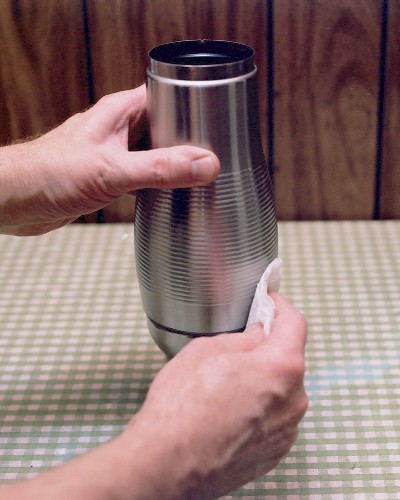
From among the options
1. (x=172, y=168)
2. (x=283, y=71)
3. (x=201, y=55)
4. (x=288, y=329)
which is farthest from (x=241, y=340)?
(x=283, y=71)

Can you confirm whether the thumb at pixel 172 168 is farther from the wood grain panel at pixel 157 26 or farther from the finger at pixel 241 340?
the wood grain panel at pixel 157 26

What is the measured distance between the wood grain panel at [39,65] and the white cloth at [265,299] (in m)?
0.55

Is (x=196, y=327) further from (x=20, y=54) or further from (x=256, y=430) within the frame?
(x=20, y=54)

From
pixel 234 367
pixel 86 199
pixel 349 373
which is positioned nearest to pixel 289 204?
pixel 349 373

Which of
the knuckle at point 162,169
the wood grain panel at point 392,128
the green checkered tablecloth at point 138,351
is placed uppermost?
the knuckle at point 162,169

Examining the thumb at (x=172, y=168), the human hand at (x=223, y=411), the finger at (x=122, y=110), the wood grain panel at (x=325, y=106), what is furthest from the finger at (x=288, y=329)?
the wood grain panel at (x=325, y=106)

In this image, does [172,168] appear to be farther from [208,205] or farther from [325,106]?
[325,106]

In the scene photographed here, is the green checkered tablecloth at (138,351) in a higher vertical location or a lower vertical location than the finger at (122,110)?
lower

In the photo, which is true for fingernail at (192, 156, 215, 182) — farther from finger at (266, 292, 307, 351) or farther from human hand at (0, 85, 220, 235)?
finger at (266, 292, 307, 351)

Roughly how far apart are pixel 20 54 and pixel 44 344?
45 cm

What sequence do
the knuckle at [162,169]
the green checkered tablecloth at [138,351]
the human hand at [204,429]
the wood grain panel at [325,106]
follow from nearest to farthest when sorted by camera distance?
the human hand at [204,429] < the knuckle at [162,169] < the green checkered tablecloth at [138,351] < the wood grain panel at [325,106]

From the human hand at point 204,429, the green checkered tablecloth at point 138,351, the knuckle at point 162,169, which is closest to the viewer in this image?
the human hand at point 204,429

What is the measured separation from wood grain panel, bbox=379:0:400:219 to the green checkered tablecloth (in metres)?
0.04

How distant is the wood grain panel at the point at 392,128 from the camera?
40.6 inches
